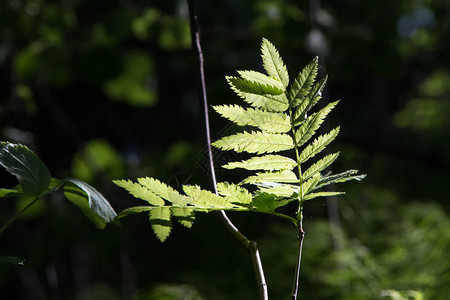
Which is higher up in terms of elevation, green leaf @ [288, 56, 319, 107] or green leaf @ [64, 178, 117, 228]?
green leaf @ [288, 56, 319, 107]

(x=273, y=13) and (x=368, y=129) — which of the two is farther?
(x=368, y=129)

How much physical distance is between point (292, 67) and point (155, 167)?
1.19 meters

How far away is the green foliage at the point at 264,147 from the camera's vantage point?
0.46m

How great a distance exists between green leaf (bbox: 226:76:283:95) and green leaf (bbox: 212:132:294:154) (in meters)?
0.04

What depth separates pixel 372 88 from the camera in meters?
5.21

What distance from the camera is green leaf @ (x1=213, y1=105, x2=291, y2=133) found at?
1.51ft

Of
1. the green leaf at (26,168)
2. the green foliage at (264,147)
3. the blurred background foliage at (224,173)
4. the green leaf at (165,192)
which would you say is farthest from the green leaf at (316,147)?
the blurred background foliage at (224,173)

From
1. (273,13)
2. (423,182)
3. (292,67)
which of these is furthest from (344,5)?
(273,13)

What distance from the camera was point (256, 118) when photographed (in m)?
0.48

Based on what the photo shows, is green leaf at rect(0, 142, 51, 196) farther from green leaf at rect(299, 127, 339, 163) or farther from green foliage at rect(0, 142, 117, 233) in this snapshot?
green leaf at rect(299, 127, 339, 163)

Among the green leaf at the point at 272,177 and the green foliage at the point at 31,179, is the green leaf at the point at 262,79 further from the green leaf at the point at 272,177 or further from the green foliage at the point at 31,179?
the green foliage at the point at 31,179

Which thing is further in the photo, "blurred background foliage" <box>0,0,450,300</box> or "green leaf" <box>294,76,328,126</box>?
"blurred background foliage" <box>0,0,450,300</box>

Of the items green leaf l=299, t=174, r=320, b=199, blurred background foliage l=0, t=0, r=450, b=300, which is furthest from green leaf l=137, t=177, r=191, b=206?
blurred background foliage l=0, t=0, r=450, b=300

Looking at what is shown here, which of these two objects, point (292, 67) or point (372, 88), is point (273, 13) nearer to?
point (292, 67)
